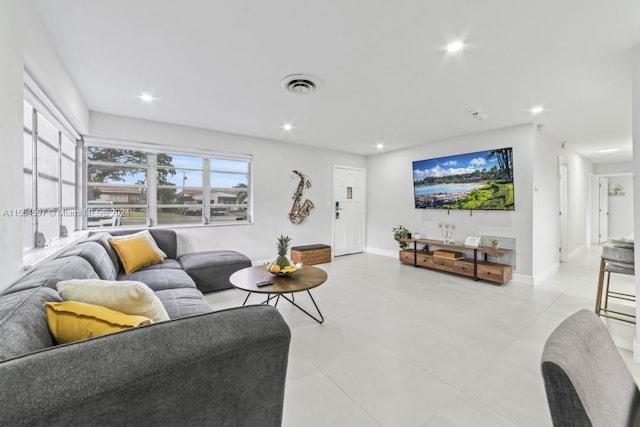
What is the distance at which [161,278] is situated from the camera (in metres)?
2.67

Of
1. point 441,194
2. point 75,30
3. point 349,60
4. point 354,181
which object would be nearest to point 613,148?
point 441,194

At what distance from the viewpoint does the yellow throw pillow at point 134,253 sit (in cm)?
294

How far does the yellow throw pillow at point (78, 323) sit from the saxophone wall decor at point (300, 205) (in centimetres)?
423

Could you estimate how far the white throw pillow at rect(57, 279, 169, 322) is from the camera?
1.23 metres

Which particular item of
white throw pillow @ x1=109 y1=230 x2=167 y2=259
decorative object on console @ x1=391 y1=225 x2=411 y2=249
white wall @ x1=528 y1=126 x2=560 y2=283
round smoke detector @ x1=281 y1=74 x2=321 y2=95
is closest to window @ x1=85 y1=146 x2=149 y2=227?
white throw pillow @ x1=109 y1=230 x2=167 y2=259

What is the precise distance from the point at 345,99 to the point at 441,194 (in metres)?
2.73

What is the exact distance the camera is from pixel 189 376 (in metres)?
0.74

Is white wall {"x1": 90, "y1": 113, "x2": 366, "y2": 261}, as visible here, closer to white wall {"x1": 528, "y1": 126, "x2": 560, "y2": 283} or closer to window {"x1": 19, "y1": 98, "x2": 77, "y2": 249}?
window {"x1": 19, "y1": 98, "x2": 77, "y2": 249}

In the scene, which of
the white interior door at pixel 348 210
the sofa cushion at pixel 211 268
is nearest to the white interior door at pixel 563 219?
the white interior door at pixel 348 210

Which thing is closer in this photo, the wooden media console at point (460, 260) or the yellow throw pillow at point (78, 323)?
the yellow throw pillow at point (78, 323)

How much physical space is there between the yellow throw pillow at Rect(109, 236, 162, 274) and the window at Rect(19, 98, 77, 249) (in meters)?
0.54

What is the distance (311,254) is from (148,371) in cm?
441

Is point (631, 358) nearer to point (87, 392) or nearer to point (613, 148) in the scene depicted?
point (87, 392)

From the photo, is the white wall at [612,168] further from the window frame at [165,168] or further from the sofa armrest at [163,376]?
the sofa armrest at [163,376]
